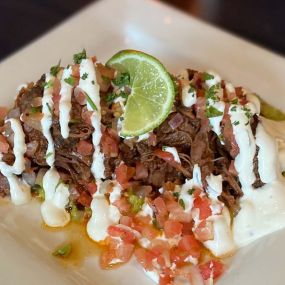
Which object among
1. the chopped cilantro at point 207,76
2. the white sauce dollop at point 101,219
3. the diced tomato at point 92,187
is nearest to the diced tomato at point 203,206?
the white sauce dollop at point 101,219

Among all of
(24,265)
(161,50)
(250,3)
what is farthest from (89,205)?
(250,3)

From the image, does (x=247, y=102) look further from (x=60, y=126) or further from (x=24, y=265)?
(x=24, y=265)

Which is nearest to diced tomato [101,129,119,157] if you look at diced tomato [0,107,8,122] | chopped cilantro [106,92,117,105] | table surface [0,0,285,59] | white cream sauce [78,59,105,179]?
white cream sauce [78,59,105,179]

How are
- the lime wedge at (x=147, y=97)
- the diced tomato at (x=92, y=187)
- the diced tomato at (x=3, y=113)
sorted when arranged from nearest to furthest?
1. the lime wedge at (x=147, y=97)
2. the diced tomato at (x=92, y=187)
3. the diced tomato at (x=3, y=113)

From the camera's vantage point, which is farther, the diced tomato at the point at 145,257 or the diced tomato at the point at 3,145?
the diced tomato at the point at 3,145

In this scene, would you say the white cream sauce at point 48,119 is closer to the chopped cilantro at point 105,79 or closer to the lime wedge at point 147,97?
the chopped cilantro at point 105,79

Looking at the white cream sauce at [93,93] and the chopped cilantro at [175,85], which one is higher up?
the chopped cilantro at [175,85]
